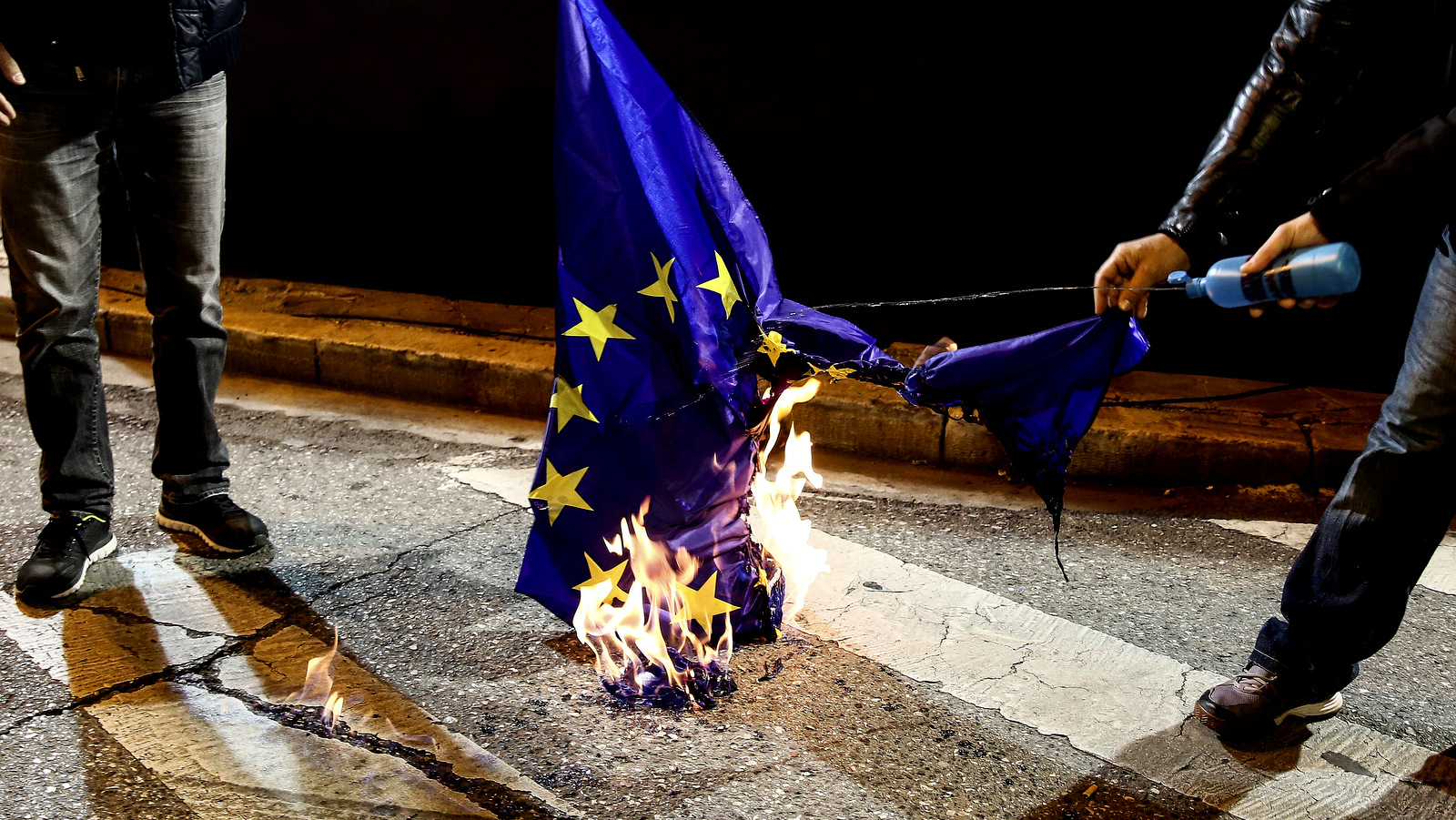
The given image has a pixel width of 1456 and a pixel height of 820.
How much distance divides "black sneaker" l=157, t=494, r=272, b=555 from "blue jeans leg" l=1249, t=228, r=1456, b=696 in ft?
9.44

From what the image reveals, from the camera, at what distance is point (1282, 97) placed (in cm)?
235

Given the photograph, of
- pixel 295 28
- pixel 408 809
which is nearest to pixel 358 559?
pixel 408 809

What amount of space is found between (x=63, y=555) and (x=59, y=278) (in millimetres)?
787

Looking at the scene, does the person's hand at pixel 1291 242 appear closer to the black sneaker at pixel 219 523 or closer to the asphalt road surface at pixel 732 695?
the asphalt road surface at pixel 732 695

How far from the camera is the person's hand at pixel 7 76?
2.75 meters

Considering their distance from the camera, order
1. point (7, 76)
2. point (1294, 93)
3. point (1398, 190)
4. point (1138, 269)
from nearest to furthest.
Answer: point (1398, 190)
point (1294, 93)
point (1138, 269)
point (7, 76)

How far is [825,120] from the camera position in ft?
17.3

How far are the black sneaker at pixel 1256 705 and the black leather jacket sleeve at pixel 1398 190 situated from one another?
1.04 meters

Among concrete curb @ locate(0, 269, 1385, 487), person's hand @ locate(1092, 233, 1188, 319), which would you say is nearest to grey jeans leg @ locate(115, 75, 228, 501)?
concrete curb @ locate(0, 269, 1385, 487)

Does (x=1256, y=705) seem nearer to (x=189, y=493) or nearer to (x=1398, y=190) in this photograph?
(x=1398, y=190)

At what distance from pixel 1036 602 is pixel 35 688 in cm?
260

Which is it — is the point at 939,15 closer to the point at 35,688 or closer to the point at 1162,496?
the point at 1162,496

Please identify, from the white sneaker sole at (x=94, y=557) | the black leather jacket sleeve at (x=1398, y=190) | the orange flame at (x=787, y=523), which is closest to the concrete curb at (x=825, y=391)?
the orange flame at (x=787, y=523)

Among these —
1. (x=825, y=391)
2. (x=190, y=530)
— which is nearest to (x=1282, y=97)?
(x=825, y=391)
